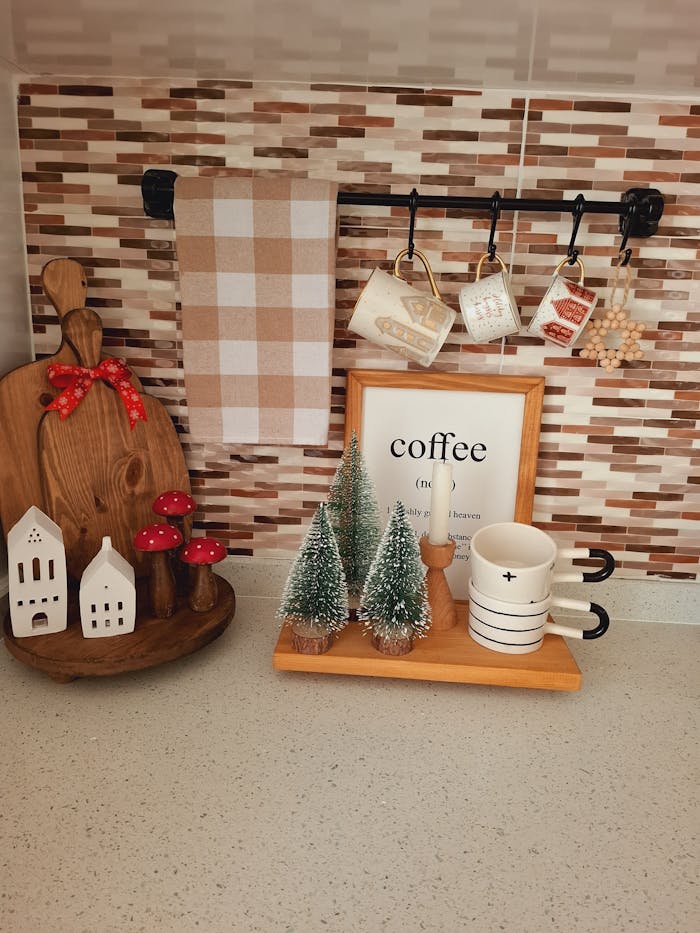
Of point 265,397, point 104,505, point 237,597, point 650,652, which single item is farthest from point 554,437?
point 104,505

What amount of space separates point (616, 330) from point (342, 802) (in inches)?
30.0

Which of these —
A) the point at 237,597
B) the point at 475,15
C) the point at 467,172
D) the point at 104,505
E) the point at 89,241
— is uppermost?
the point at 475,15

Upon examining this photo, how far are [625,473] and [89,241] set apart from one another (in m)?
0.92

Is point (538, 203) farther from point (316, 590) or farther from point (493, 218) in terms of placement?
point (316, 590)

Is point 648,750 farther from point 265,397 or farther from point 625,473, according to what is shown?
point 265,397

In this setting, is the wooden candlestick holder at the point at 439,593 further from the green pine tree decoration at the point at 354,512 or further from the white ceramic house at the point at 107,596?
the white ceramic house at the point at 107,596

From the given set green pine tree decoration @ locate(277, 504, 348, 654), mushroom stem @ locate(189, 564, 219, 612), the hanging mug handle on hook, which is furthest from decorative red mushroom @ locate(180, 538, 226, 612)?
the hanging mug handle on hook

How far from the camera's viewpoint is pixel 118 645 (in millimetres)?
946

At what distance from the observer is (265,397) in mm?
1109

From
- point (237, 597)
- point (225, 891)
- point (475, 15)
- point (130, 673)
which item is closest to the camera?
point (225, 891)

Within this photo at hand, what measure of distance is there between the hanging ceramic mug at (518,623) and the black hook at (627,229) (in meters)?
0.49

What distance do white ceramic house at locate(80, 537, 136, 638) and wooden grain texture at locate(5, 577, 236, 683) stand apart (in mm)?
15

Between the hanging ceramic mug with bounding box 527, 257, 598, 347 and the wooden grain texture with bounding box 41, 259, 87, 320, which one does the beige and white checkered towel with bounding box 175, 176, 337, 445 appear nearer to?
the wooden grain texture with bounding box 41, 259, 87, 320

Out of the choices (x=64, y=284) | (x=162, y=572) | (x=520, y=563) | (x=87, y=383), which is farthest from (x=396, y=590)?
(x=64, y=284)
